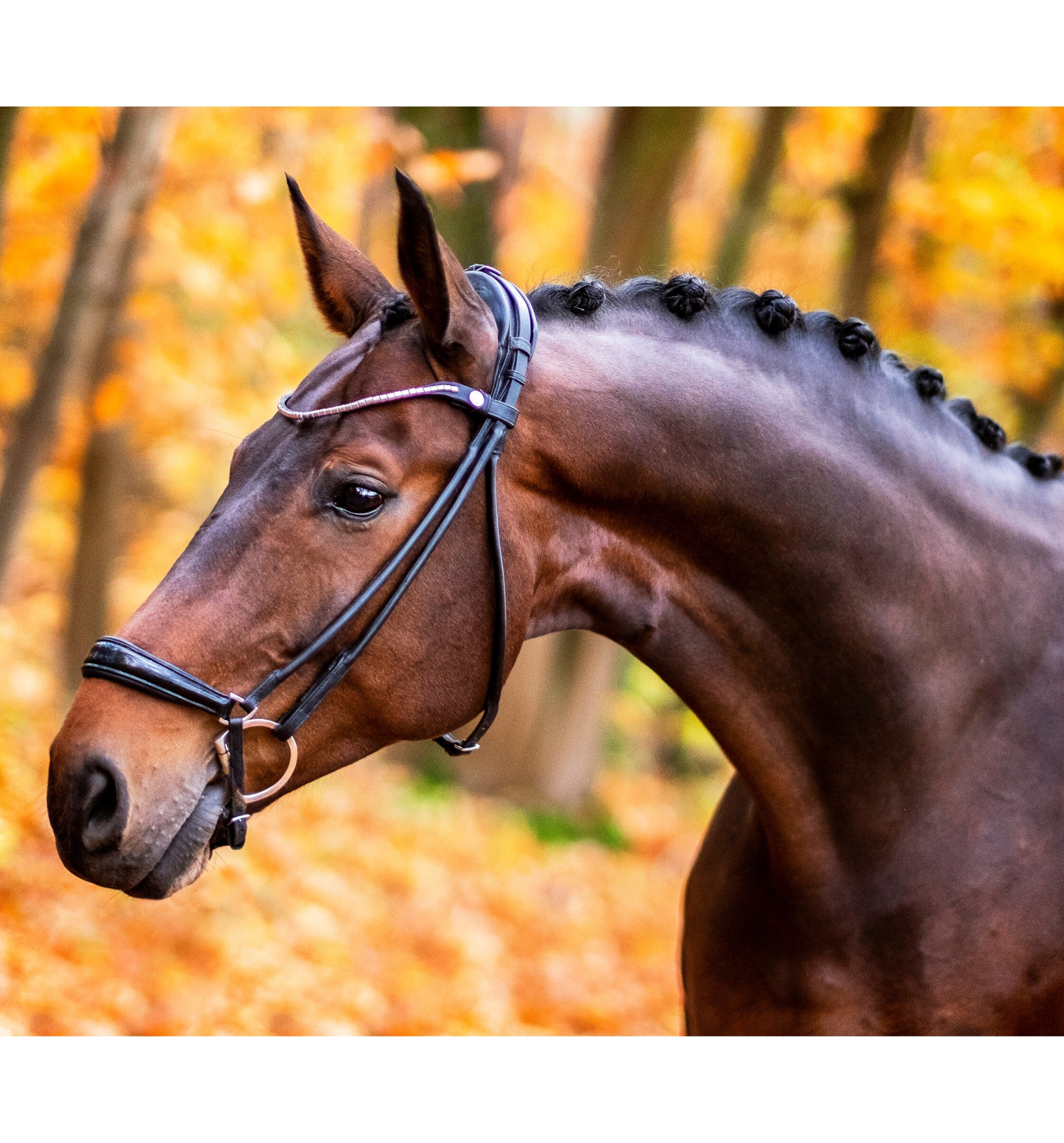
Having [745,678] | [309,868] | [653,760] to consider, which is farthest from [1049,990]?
[653,760]

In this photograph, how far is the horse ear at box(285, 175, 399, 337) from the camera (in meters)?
2.61

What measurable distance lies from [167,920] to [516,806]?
13.0 ft

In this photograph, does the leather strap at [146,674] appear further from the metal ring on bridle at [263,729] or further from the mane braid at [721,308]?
the mane braid at [721,308]

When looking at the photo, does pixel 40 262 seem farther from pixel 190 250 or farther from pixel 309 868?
pixel 309 868

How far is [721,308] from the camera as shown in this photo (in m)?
2.66

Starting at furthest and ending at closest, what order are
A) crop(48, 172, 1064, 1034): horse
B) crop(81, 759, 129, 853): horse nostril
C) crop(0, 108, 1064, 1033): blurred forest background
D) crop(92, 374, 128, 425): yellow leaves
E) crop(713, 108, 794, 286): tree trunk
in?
crop(713, 108, 794, 286): tree trunk < crop(92, 374, 128, 425): yellow leaves < crop(0, 108, 1064, 1033): blurred forest background < crop(48, 172, 1064, 1034): horse < crop(81, 759, 129, 853): horse nostril

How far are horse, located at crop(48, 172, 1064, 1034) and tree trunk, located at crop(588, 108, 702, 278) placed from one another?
6.86m

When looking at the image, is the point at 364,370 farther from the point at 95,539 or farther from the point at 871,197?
the point at 871,197

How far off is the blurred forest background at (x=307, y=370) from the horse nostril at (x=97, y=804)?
210 centimetres

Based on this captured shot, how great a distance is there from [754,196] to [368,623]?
32.2 ft

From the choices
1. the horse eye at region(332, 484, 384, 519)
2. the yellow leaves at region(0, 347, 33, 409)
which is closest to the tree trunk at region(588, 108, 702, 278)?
the yellow leaves at region(0, 347, 33, 409)

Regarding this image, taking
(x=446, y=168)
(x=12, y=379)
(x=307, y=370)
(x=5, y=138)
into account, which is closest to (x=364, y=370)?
(x=5, y=138)

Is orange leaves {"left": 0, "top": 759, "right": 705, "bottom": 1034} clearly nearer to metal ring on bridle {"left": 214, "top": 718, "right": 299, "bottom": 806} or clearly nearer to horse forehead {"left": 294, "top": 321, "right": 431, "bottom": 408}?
metal ring on bridle {"left": 214, "top": 718, "right": 299, "bottom": 806}

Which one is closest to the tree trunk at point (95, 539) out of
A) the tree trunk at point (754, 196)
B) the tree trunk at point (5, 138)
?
the tree trunk at point (5, 138)
